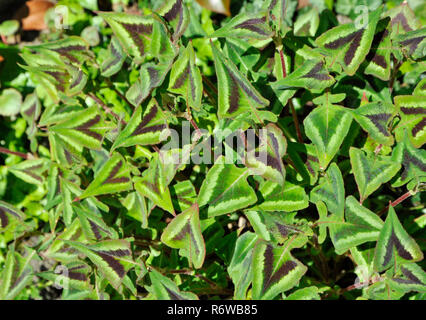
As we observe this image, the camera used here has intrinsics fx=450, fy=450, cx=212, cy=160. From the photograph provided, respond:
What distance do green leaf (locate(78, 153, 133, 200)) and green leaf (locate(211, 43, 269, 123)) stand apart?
1.71 ft

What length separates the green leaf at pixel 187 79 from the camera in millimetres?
1543

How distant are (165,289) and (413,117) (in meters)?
1.04

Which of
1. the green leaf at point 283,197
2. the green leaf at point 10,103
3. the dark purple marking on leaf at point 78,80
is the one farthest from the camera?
the green leaf at point 10,103

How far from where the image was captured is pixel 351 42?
1.53 metres

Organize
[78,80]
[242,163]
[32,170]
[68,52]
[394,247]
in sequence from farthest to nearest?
[32,170], [68,52], [78,80], [242,163], [394,247]

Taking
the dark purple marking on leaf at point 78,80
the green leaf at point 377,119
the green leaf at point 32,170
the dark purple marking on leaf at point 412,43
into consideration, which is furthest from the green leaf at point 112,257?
the dark purple marking on leaf at point 412,43

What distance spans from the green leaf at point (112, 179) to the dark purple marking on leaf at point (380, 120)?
0.92 metres

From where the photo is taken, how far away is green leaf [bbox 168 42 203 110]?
1.54m

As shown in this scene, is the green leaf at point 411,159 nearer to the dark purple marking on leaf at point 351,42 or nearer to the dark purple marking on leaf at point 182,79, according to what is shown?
the dark purple marking on leaf at point 351,42

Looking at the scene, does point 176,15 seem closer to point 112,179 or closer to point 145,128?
point 145,128

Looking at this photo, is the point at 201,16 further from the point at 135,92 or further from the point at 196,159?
the point at 196,159

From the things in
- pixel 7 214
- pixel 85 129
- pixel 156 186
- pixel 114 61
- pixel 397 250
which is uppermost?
pixel 114 61

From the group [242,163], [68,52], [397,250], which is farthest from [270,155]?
[68,52]
